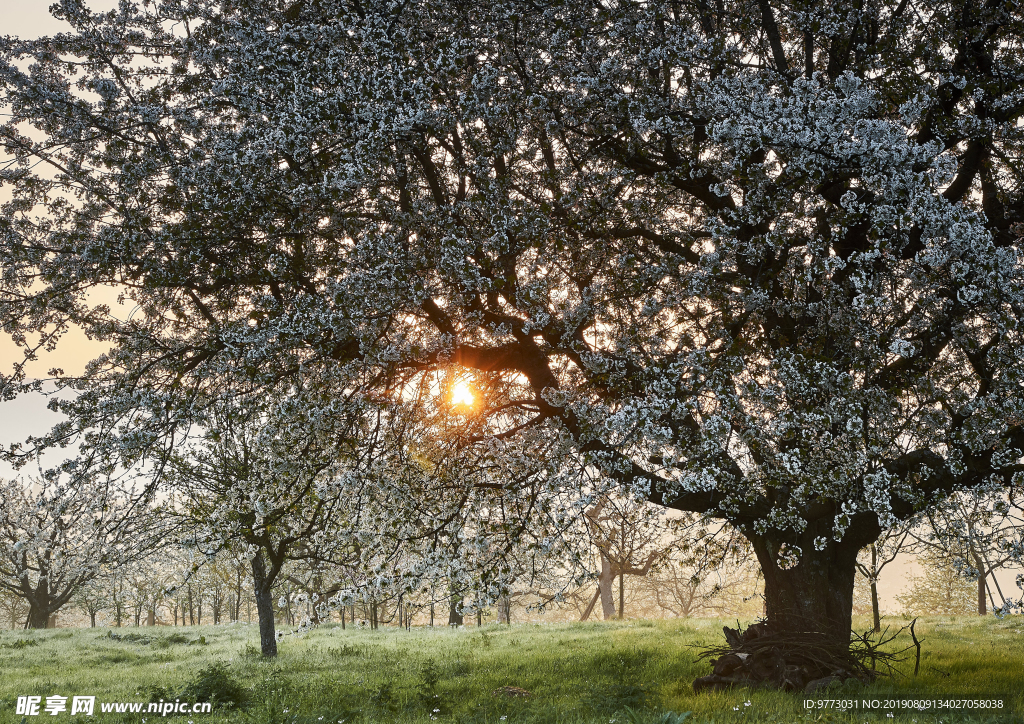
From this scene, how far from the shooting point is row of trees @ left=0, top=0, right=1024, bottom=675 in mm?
7953

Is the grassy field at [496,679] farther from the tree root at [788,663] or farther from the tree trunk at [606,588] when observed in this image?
the tree trunk at [606,588]

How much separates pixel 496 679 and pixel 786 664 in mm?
5752

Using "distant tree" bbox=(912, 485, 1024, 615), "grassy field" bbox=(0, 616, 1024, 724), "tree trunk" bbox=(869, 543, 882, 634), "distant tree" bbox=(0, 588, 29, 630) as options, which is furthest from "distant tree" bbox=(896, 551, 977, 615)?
"distant tree" bbox=(0, 588, 29, 630)

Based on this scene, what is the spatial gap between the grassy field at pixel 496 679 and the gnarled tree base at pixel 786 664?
0.56 metres

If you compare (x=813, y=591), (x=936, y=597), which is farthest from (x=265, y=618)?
(x=936, y=597)

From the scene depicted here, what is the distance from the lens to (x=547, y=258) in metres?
10.6

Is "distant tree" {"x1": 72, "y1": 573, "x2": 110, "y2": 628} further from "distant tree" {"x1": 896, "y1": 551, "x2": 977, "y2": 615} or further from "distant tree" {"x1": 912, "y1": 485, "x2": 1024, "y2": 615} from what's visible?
"distant tree" {"x1": 896, "y1": 551, "x2": 977, "y2": 615}

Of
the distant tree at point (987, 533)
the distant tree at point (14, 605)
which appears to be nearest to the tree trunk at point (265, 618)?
the distant tree at point (987, 533)

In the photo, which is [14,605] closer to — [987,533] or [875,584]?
[875,584]

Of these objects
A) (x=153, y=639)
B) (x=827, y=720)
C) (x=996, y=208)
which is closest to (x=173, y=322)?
(x=827, y=720)

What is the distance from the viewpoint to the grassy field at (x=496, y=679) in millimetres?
9273

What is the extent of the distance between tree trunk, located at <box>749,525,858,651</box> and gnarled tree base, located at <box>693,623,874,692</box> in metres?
0.18

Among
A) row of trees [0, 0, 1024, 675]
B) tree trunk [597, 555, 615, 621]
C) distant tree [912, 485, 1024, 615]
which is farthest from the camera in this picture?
tree trunk [597, 555, 615, 621]

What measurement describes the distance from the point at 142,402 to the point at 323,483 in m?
3.42
